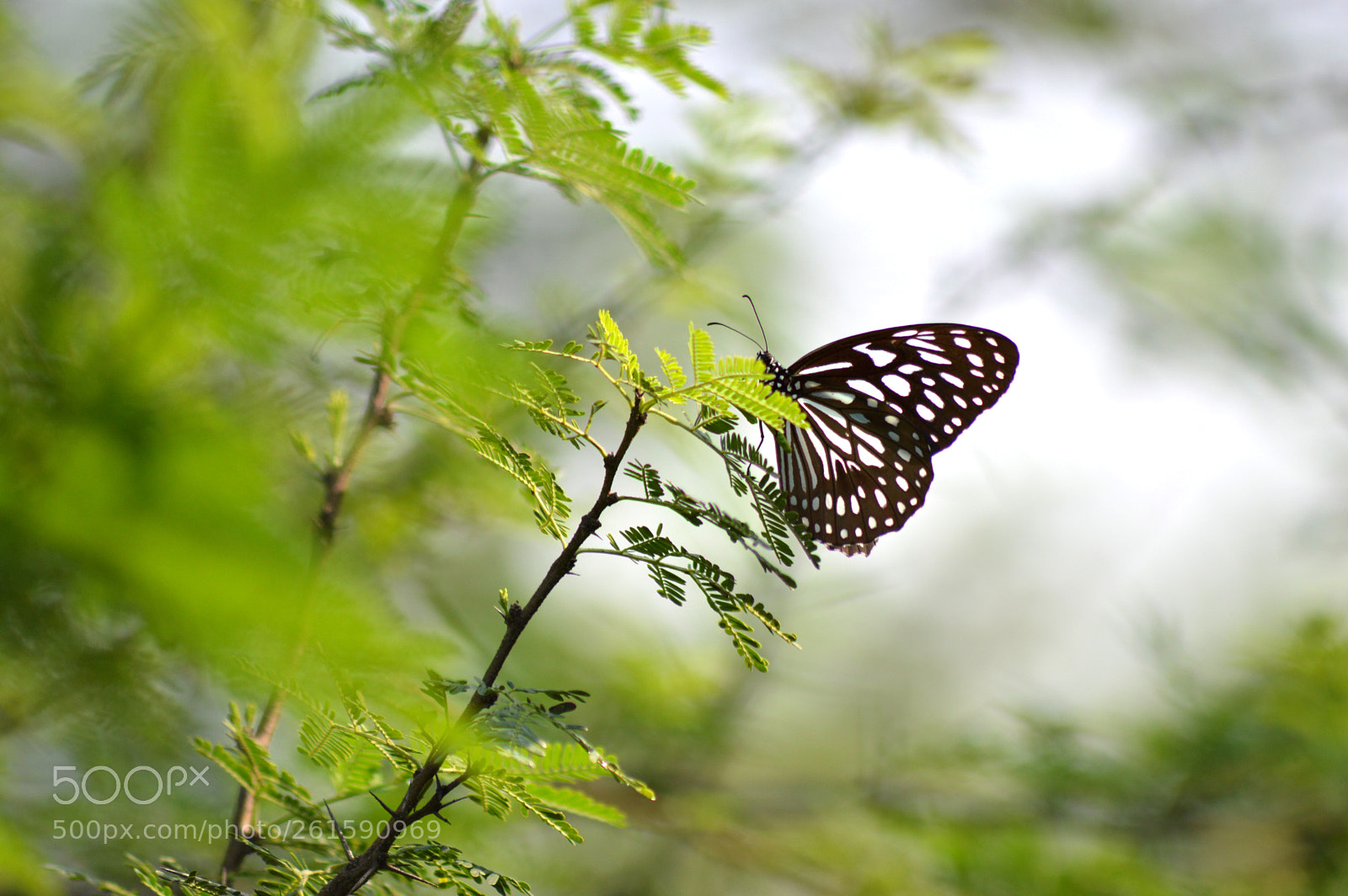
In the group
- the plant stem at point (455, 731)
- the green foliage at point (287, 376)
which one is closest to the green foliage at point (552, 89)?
the green foliage at point (287, 376)

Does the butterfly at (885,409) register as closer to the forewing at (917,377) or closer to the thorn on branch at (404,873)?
the forewing at (917,377)

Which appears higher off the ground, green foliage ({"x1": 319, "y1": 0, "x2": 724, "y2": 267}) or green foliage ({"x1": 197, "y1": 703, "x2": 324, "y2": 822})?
green foliage ({"x1": 319, "y1": 0, "x2": 724, "y2": 267})

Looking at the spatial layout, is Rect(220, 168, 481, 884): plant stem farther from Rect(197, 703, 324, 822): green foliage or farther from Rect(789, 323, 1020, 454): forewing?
Rect(789, 323, 1020, 454): forewing

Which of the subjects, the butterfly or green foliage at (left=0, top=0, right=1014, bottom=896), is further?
the butterfly

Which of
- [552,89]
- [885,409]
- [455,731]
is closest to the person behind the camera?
[455,731]

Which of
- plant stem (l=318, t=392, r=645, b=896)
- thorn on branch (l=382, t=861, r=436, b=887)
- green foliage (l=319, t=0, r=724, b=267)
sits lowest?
thorn on branch (l=382, t=861, r=436, b=887)

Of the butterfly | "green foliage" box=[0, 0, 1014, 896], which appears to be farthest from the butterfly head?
"green foliage" box=[0, 0, 1014, 896]

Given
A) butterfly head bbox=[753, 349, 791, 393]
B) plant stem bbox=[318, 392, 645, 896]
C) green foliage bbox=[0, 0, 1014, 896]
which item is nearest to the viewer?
green foliage bbox=[0, 0, 1014, 896]

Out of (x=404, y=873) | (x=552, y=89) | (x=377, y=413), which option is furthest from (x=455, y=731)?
(x=552, y=89)

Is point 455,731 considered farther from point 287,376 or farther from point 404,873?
point 287,376
